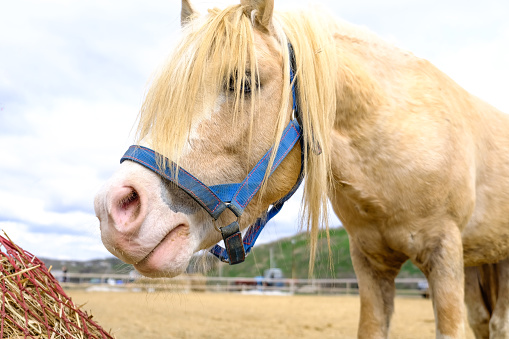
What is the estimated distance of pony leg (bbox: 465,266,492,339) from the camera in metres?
4.51

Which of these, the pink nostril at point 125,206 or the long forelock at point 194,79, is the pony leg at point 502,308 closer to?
the long forelock at point 194,79

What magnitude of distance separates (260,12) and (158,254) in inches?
51.7

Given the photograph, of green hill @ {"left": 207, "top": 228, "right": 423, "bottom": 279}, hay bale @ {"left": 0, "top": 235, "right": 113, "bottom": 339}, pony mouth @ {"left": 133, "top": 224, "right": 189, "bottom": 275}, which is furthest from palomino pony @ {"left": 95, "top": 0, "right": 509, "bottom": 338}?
hay bale @ {"left": 0, "top": 235, "right": 113, "bottom": 339}

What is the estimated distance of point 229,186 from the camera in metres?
2.10

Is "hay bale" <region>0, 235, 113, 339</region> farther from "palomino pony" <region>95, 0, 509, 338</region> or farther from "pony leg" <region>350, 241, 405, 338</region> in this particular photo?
"pony leg" <region>350, 241, 405, 338</region>

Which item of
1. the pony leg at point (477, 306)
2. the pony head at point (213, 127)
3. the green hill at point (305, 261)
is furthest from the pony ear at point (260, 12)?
the pony leg at point (477, 306)

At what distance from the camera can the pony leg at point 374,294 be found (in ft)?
10.6

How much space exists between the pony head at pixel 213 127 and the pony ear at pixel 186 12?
288 mm

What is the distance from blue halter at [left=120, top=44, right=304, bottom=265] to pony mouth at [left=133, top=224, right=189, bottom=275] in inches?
6.9

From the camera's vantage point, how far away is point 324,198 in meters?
2.62

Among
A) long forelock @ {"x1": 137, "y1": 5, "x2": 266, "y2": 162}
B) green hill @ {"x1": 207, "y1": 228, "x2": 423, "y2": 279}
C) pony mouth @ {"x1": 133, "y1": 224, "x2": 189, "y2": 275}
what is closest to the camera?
pony mouth @ {"x1": 133, "y1": 224, "x2": 189, "y2": 275}

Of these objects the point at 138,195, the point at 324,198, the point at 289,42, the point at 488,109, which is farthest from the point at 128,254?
the point at 488,109

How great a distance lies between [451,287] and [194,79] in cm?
203

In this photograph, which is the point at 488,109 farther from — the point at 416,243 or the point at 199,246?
the point at 199,246
